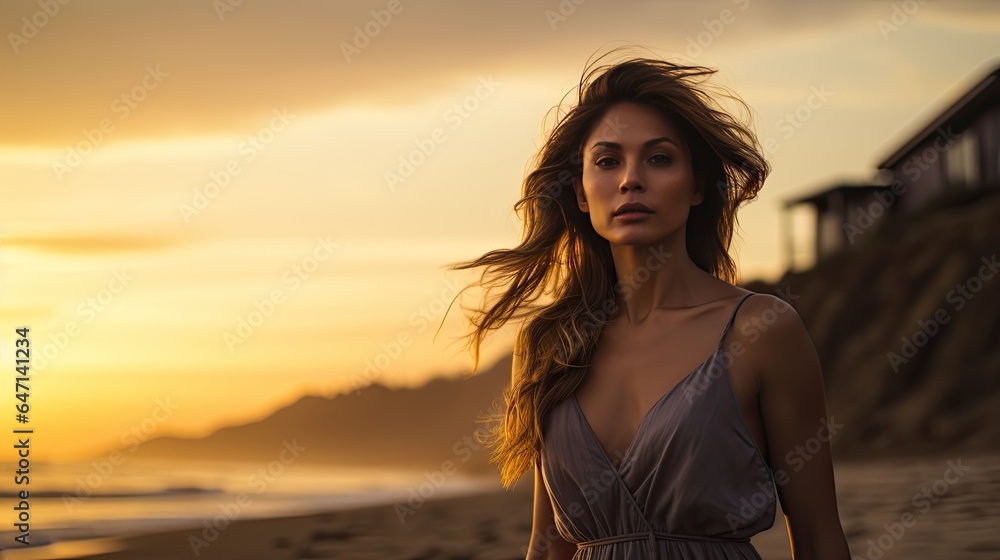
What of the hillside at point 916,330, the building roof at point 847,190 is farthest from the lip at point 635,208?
the building roof at point 847,190

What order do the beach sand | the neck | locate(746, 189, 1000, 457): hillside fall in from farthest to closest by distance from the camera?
locate(746, 189, 1000, 457): hillside
the beach sand
the neck

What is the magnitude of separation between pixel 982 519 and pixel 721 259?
6817 mm

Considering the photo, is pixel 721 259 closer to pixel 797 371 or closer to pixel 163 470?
pixel 797 371

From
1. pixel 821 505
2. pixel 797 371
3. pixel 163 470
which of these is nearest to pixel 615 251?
pixel 797 371

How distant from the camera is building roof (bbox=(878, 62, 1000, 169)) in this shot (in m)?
22.5

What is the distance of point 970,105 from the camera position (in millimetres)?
23203

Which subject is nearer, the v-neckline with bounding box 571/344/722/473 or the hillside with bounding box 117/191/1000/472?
the v-neckline with bounding box 571/344/722/473

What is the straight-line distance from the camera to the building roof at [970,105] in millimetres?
22531

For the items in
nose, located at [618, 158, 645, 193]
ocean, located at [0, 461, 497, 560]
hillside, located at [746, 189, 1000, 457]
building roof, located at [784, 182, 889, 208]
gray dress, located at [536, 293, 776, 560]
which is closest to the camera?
gray dress, located at [536, 293, 776, 560]

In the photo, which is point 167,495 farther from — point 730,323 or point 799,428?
point 799,428

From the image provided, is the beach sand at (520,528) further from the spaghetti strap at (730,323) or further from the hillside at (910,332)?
the spaghetti strap at (730,323)

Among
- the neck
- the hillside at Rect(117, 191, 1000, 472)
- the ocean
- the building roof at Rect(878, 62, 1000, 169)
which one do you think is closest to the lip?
the neck

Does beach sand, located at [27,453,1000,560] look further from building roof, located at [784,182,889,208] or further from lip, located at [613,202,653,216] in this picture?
building roof, located at [784,182,889,208]

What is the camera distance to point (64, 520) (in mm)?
13609
